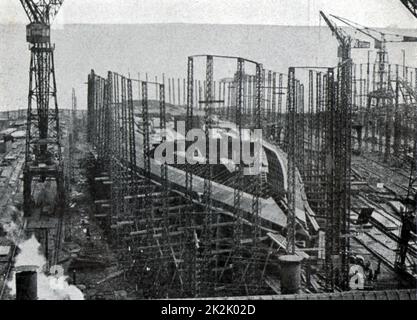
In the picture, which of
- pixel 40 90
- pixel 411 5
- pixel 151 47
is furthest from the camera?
pixel 151 47

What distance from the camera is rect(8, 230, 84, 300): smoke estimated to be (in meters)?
16.3

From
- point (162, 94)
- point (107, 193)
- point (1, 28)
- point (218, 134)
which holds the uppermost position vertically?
point (1, 28)

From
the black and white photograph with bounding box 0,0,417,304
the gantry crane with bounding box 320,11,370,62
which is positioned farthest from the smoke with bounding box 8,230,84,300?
the gantry crane with bounding box 320,11,370,62

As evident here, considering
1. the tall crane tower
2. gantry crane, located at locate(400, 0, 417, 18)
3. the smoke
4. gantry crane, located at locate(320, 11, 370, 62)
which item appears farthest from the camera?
gantry crane, located at locate(320, 11, 370, 62)

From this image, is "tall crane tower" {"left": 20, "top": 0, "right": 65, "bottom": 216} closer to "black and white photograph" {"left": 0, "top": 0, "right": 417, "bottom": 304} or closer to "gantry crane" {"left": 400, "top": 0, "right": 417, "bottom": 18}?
"black and white photograph" {"left": 0, "top": 0, "right": 417, "bottom": 304}

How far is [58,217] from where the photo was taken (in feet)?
83.2

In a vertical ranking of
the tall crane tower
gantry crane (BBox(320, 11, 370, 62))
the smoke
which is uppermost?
gantry crane (BBox(320, 11, 370, 62))

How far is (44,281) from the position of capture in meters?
17.7

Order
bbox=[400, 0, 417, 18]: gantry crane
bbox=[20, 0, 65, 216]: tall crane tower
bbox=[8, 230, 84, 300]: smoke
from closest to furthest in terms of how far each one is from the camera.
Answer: bbox=[8, 230, 84, 300]: smoke
bbox=[400, 0, 417, 18]: gantry crane
bbox=[20, 0, 65, 216]: tall crane tower

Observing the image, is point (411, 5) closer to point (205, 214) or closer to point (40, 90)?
point (205, 214)

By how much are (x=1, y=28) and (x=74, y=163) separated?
2134 centimetres

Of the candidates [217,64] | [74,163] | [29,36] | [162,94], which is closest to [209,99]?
[162,94]

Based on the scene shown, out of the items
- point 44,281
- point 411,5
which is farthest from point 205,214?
point 411,5

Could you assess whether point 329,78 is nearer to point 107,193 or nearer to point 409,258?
point 409,258
